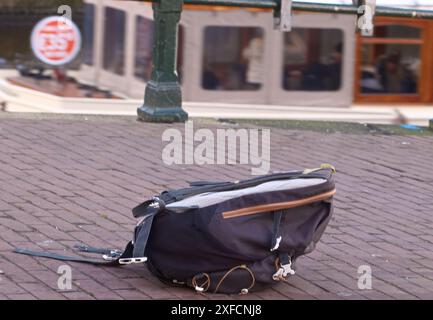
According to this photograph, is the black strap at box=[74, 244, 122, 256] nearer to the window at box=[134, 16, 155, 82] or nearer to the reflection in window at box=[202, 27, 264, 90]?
the window at box=[134, 16, 155, 82]

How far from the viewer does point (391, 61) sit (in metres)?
12.1

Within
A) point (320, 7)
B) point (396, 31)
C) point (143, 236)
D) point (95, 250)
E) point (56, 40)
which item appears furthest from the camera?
point (396, 31)

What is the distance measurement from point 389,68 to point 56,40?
12.4 ft

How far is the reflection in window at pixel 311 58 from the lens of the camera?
37.7 feet

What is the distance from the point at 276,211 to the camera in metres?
4.97

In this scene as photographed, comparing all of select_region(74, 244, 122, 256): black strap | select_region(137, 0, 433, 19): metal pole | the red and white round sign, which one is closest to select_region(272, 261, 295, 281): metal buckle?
select_region(74, 244, 122, 256): black strap

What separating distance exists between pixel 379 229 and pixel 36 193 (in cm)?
215

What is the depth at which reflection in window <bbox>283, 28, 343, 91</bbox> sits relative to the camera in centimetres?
1148

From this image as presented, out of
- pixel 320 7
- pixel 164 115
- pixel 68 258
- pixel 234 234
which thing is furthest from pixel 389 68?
pixel 234 234

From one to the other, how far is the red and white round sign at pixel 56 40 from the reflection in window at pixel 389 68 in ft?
10.7

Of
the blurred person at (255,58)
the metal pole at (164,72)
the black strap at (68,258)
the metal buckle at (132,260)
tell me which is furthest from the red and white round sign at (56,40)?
the metal buckle at (132,260)

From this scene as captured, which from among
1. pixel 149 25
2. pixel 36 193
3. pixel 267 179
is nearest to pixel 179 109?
pixel 149 25

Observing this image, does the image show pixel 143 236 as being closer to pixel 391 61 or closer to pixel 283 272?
pixel 283 272

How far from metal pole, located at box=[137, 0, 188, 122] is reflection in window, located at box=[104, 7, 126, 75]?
202 centimetres
